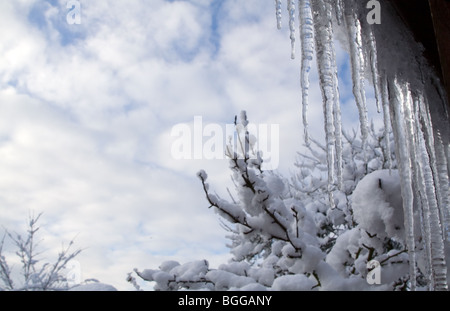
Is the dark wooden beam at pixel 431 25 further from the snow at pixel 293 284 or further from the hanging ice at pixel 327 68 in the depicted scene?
the snow at pixel 293 284

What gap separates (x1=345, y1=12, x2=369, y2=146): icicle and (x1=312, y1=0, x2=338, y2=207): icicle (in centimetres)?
8

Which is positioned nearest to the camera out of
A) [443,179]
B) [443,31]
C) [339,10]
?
[443,31]

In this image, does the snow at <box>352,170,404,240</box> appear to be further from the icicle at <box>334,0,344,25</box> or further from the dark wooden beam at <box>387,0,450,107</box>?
the icicle at <box>334,0,344,25</box>

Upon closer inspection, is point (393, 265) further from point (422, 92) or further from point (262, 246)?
point (262, 246)

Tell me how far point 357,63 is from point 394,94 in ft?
0.74

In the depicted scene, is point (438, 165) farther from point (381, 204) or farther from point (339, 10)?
point (339, 10)

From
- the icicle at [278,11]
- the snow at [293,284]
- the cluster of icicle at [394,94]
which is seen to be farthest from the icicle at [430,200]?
the snow at [293,284]

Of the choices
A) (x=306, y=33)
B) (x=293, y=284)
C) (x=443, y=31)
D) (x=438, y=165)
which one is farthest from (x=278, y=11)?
(x=293, y=284)

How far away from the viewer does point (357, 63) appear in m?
1.48

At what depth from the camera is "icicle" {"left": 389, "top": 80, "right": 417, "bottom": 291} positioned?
1460 mm

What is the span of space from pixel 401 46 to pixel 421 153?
1.57 ft

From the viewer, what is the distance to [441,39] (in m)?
1.06

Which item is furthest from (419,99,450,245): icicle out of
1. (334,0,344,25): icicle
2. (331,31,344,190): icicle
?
(334,0,344,25): icicle

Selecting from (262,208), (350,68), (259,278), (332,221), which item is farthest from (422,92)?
(332,221)
